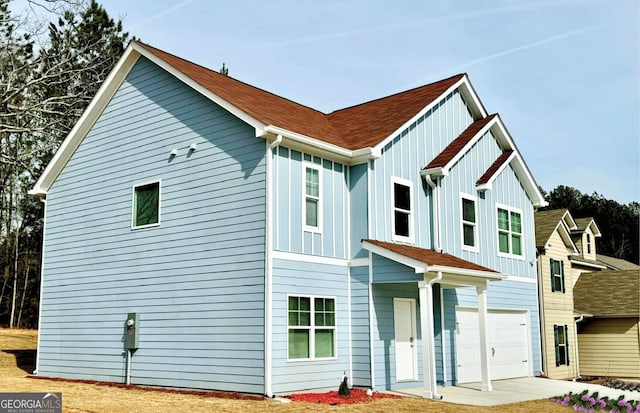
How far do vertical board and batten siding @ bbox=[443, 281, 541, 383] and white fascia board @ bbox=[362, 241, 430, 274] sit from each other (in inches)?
137

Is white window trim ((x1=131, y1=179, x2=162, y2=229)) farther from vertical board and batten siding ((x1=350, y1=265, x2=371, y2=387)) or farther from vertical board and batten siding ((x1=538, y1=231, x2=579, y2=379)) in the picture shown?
vertical board and batten siding ((x1=538, y1=231, x2=579, y2=379))

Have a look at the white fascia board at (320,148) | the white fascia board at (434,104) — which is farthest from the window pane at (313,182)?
the white fascia board at (434,104)

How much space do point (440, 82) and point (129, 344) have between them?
1164cm

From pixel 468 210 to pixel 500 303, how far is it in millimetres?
3047

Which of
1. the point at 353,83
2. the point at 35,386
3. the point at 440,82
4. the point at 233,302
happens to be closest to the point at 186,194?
the point at 233,302

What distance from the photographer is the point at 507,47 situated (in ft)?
83.7

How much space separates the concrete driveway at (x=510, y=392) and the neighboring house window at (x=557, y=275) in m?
6.57

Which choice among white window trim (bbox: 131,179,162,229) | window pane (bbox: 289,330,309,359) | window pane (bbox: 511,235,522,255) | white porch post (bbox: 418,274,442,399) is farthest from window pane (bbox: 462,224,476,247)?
white window trim (bbox: 131,179,162,229)

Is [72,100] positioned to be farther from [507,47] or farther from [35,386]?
[507,47]

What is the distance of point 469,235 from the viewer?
20.2m

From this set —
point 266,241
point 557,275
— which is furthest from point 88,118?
point 557,275

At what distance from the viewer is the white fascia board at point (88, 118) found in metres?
18.7

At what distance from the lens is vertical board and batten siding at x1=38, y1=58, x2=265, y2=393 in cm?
1522

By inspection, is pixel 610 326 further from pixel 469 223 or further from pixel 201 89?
pixel 201 89
